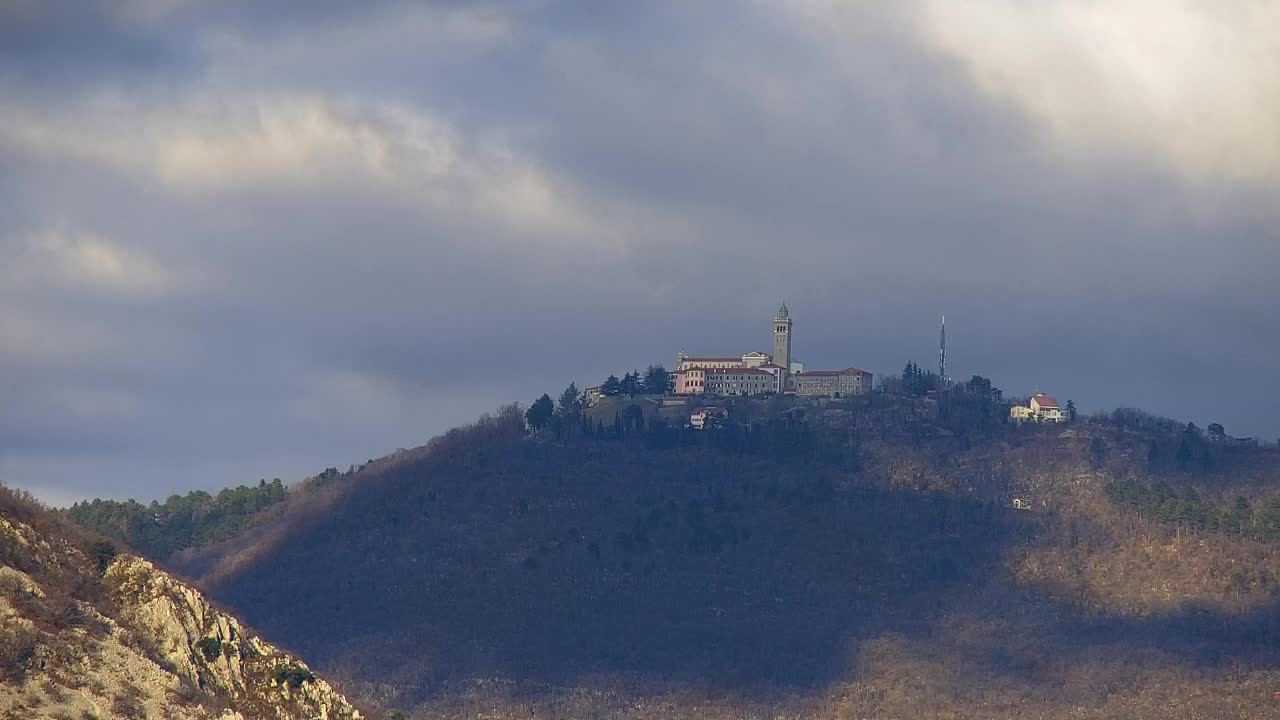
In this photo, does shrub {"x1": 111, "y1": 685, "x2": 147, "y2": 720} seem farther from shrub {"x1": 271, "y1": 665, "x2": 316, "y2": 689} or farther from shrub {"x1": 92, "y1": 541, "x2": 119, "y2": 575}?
shrub {"x1": 271, "y1": 665, "x2": 316, "y2": 689}

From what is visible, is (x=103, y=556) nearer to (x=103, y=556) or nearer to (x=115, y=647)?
(x=103, y=556)

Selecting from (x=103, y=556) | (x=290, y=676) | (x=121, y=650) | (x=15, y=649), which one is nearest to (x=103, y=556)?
(x=103, y=556)

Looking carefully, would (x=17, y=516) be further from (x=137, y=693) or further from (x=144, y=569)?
(x=137, y=693)

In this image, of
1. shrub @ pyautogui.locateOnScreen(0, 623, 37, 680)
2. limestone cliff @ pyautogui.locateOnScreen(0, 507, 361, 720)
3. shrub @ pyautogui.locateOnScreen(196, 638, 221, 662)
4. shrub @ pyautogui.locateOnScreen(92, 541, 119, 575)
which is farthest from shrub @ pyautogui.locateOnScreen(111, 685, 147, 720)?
shrub @ pyautogui.locateOnScreen(92, 541, 119, 575)

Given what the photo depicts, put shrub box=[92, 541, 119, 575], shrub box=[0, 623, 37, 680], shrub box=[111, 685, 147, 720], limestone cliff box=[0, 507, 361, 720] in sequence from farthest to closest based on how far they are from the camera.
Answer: shrub box=[92, 541, 119, 575]
shrub box=[111, 685, 147, 720]
limestone cliff box=[0, 507, 361, 720]
shrub box=[0, 623, 37, 680]

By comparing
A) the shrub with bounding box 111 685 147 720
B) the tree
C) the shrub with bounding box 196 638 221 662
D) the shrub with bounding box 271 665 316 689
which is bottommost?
the shrub with bounding box 111 685 147 720
